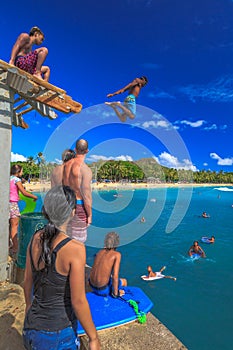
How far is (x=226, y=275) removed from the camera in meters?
10.8

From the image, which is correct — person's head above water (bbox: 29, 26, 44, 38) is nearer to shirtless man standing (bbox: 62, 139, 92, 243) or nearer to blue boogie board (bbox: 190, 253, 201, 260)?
shirtless man standing (bbox: 62, 139, 92, 243)

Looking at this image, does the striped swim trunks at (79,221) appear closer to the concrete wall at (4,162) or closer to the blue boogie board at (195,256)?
the concrete wall at (4,162)

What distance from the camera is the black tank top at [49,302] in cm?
143

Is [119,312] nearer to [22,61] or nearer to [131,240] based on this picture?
[22,61]

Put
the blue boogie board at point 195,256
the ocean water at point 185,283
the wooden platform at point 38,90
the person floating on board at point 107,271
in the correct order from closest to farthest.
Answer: the wooden platform at point 38,90 → the person floating on board at point 107,271 → the ocean water at point 185,283 → the blue boogie board at point 195,256

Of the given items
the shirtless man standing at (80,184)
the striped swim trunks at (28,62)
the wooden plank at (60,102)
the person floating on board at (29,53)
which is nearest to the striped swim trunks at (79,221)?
the shirtless man standing at (80,184)

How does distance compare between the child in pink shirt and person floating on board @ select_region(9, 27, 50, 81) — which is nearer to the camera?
person floating on board @ select_region(9, 27, 50, 81)

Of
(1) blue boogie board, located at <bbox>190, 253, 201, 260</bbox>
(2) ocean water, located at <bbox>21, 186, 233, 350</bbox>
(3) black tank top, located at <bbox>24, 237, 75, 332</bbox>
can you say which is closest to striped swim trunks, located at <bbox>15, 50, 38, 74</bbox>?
(2) ocean water, located at <bbox>21, 186, 233, 350</bbox>

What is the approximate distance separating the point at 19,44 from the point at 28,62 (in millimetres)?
317

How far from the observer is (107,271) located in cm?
363

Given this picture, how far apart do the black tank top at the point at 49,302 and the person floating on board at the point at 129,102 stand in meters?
3.60

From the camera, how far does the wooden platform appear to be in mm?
3183

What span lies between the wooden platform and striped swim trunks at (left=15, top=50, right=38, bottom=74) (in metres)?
0.35

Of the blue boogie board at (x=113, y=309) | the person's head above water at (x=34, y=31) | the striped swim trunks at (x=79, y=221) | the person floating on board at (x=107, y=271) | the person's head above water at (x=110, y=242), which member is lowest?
the blue boogie board at (x=113, y=309)
